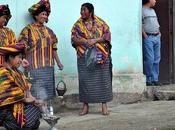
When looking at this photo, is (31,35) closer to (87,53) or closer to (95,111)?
(87,53)

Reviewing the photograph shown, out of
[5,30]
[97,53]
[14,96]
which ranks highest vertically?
[5,30]

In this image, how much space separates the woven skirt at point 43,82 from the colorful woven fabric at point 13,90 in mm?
1404

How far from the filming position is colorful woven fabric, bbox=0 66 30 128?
6840mm

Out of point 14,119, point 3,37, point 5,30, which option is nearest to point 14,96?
point 14,119

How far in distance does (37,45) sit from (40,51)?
4.0 inches

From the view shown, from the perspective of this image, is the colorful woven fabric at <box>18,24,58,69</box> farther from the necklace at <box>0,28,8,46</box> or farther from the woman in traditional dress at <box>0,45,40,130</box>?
the woman in traditional dress at <box>0,45,40,130</box>

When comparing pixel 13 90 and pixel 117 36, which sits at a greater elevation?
pixel 117 36

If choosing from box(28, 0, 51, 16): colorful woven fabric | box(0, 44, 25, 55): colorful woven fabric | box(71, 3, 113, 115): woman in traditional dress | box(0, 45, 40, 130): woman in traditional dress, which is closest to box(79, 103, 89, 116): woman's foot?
box(71, 3, 113, 115): woman in traditional dress

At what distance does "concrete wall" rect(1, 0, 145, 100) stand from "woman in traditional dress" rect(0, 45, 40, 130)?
222 cm

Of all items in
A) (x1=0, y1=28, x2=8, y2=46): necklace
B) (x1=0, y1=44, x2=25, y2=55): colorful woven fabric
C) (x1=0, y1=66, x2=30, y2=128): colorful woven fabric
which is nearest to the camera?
(x1=0, y1=66, x2=30, y2=128): colorful woven fabric

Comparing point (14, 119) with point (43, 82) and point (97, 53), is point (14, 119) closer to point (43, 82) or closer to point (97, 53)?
point (43, 82)

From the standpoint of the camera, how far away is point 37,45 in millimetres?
8492

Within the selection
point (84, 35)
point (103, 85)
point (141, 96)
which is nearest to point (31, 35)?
point (84, 35)

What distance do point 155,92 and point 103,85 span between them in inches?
68.5
